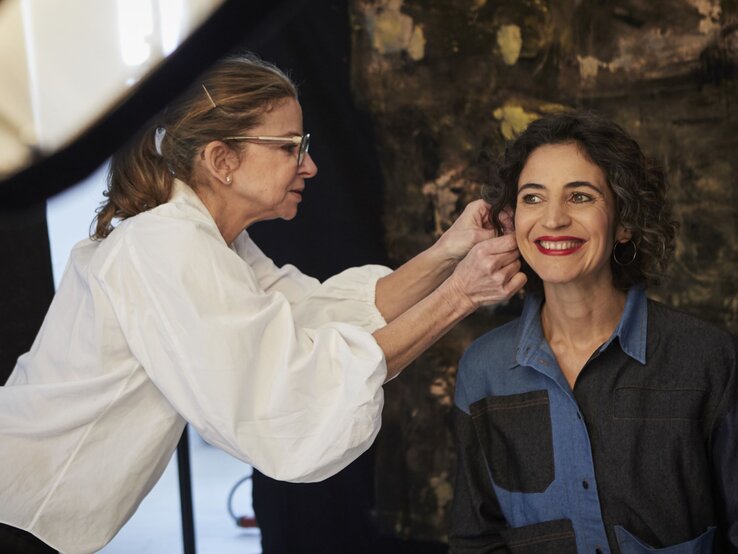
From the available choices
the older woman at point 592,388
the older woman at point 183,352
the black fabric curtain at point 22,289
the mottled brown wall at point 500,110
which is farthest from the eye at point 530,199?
the black fabric curtain at point 22,289

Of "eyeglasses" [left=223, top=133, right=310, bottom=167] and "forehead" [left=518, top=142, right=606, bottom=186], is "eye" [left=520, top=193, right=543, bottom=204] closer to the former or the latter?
"forehead" [left=518, top=142, right=606, bottom=186]

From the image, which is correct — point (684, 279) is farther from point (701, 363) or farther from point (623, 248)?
point (701, 363)

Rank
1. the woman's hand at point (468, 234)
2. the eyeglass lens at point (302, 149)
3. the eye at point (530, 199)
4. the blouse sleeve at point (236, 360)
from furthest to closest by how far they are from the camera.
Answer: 1. the woman's hand at point (468, 234)
2. the eye at point (530, 199)
3. the eyeglass lens at point (302, 149)
4. the blouse sleeve at point (236, 360)

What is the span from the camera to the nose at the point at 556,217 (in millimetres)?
1766

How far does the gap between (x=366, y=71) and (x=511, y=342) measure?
1320mm

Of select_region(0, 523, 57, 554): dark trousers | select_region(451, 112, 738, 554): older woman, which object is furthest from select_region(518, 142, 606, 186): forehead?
select_region(0, 523, 57, 554): dark trousers

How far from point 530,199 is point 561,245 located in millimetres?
126

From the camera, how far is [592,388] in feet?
5.78

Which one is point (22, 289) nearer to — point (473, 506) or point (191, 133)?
point (191, 133)

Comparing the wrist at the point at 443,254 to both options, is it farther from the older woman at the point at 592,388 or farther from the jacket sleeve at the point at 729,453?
the jacket sleeve at the point at 729,453

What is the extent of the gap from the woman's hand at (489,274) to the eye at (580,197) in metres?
0.15

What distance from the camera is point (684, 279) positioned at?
2742mm

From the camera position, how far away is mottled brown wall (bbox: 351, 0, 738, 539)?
2.67 meters

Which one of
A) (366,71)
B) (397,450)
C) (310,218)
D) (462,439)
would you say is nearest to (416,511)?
(397,450)
